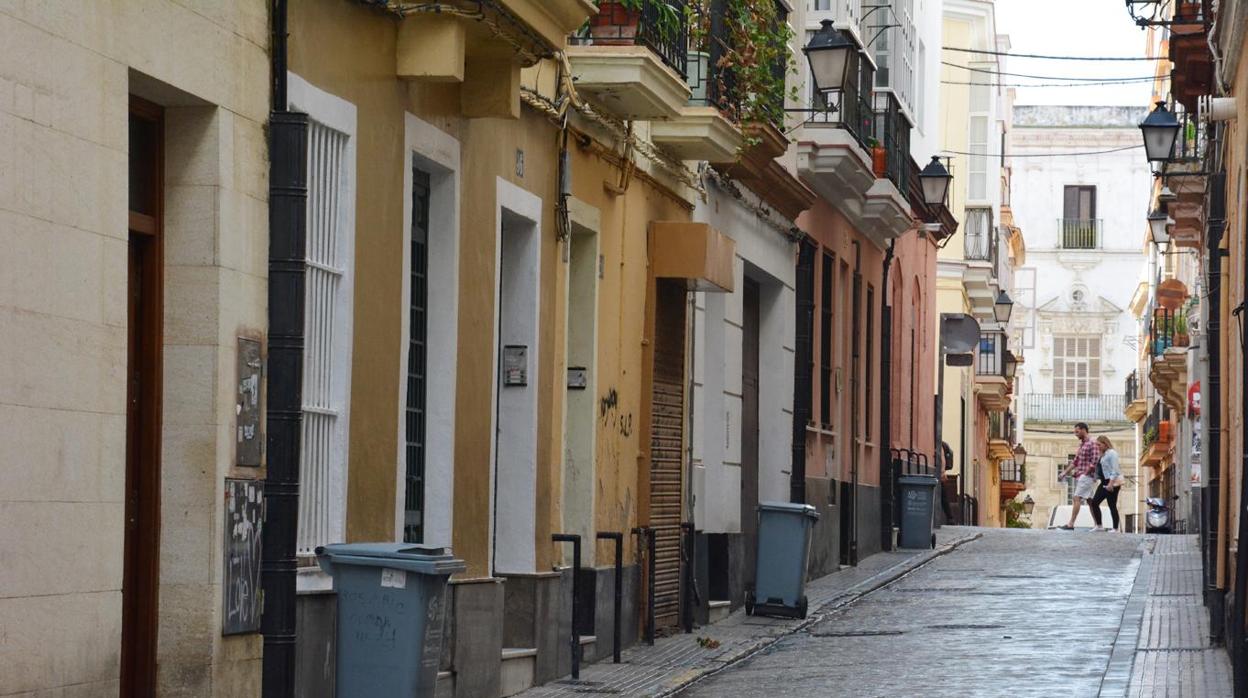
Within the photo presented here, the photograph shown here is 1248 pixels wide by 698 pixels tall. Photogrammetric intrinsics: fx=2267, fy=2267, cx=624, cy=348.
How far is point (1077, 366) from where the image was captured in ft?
259

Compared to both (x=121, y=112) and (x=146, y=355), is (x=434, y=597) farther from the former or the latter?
(x=121, y=112)

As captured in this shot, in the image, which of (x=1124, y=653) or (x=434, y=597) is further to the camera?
(x=1124, y=653)

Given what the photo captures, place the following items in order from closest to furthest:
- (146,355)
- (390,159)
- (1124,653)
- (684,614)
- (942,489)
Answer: (146,355) → (390,159) → (1124,653) → (684,614) → (942,489)

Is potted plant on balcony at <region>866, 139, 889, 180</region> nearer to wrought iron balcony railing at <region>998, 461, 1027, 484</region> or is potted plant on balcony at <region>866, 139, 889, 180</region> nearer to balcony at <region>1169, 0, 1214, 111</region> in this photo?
balcony at <region>1169, 0, 1214, 111</region>

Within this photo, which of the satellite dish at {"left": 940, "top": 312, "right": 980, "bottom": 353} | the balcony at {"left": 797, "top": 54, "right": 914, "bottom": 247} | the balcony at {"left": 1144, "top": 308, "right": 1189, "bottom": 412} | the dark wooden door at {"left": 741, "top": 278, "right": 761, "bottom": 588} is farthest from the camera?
the balcony at {"left": 1144, "top": 308, "right": 1189, "bottom": 412}

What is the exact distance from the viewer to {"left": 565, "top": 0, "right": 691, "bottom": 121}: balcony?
14.9 m

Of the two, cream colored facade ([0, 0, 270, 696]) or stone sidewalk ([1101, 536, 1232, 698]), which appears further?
stone sidewalk ([1101, 536, 1232, 698])

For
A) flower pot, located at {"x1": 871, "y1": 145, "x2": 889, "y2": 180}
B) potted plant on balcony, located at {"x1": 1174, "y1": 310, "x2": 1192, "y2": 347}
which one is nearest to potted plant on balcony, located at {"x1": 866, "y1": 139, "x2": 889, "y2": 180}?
flower pot, located at {"x1": 871, "y1": 145, "x2": 889, "y2": 180}

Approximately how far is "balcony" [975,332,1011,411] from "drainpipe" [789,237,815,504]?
26.9 meters

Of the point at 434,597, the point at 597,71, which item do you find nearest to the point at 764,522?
the point at 597,71

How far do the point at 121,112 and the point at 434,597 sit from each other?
105 inches

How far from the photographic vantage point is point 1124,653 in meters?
16.2

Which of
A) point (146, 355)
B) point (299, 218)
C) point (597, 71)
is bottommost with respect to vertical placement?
point (146, 355)

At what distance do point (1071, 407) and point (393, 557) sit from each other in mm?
69898
